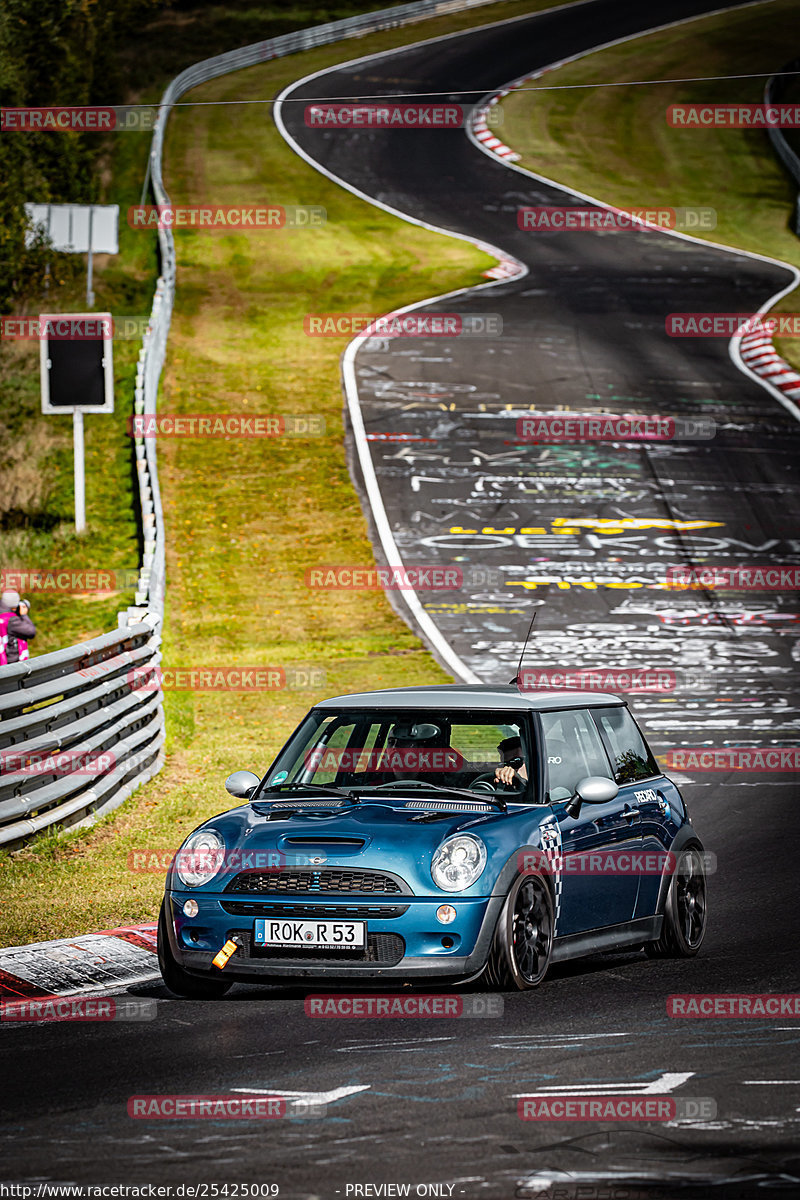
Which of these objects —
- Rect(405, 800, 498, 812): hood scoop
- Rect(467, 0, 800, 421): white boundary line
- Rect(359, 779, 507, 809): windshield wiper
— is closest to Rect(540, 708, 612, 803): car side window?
Rect(359, 779, 507, 809): windshield wiper

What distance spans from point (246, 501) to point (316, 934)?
22.3 meters

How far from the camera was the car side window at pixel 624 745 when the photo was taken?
→ 9867 millimetres

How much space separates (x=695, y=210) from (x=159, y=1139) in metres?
52.1

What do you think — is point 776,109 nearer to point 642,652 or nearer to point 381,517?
point 381,517

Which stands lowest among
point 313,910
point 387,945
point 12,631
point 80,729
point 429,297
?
point 12,631

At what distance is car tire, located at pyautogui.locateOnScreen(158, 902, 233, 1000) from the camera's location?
329 inches

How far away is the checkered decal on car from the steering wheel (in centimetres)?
32

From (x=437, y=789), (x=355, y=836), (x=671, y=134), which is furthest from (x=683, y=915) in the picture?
(x=671, y=134)

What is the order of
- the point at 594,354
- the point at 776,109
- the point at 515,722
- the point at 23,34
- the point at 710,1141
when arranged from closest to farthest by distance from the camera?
the point at 710,1141 → the point at 515,722 → the point at 594,354 → the point at 23,34 → the point at 776,109

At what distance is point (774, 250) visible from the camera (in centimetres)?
4931

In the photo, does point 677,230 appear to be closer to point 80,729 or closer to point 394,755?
point 80,729

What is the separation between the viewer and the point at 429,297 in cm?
4209

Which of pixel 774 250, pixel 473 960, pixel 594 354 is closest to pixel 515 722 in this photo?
pixel 473 960

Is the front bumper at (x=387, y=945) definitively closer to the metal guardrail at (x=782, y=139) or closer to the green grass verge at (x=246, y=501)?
the green grass verge at (x=246, y=501)
